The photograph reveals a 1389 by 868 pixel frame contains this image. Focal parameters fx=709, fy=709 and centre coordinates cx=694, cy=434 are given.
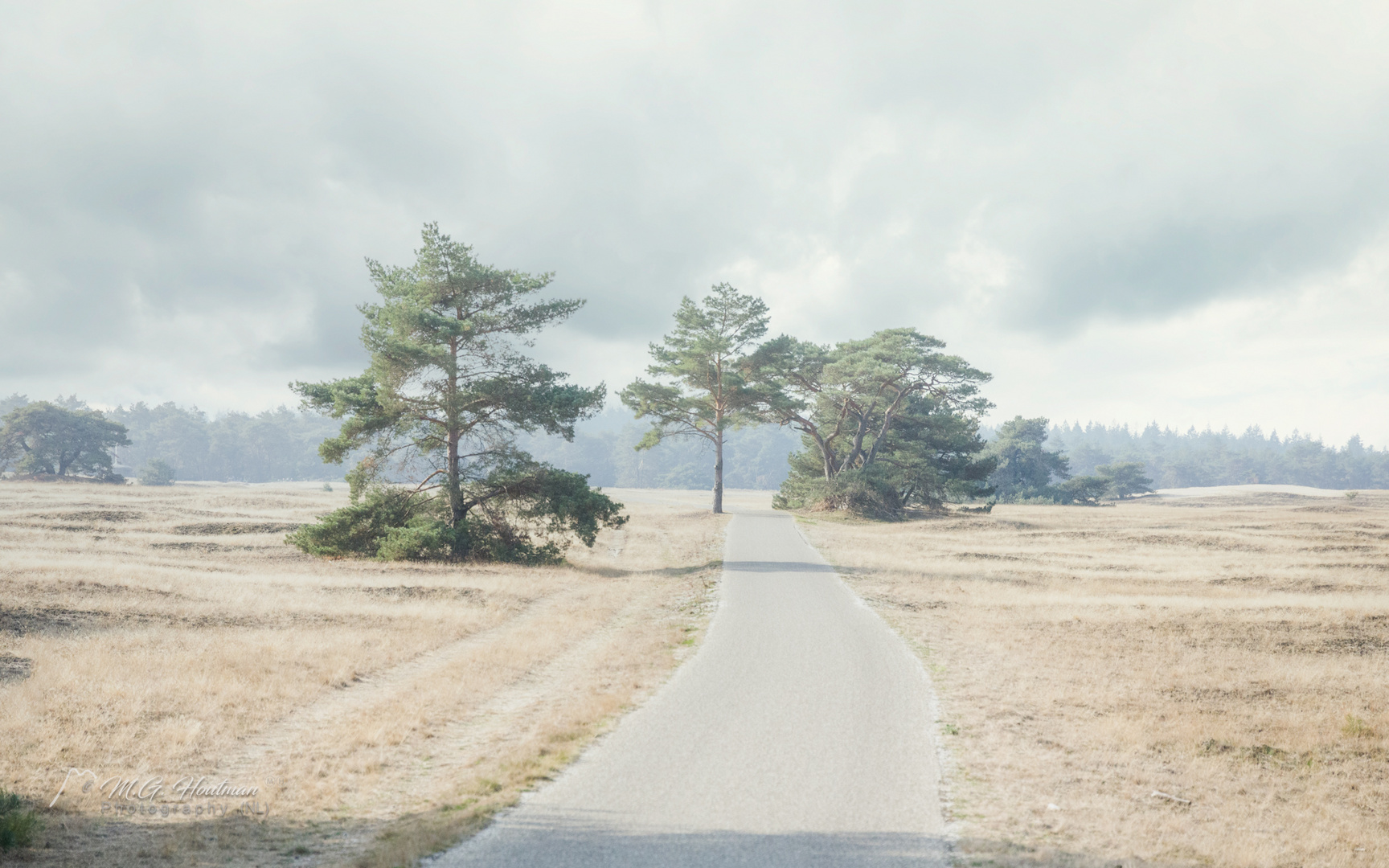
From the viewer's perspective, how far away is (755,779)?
7.19 metres

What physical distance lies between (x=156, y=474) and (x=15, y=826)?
360 ft

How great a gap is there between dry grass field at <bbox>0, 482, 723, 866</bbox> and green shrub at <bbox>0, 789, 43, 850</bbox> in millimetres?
195

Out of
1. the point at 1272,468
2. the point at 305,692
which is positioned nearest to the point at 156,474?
the point at 305,692

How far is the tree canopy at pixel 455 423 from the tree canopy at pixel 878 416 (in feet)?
79.9

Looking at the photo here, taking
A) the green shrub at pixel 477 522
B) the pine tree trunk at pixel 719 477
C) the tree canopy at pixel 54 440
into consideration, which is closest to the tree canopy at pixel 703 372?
the pine tree trunk at pixel 719 477

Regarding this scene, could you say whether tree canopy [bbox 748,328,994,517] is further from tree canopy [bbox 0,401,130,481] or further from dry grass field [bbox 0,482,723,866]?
tree canopy [bbox 0,401,130,481]

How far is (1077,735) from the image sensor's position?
9.15 m

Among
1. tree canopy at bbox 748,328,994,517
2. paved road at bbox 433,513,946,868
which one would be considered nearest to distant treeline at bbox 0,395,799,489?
tree canopy at bbox 748,328,994,517

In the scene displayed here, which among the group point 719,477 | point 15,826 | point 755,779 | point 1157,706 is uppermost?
point 719,477

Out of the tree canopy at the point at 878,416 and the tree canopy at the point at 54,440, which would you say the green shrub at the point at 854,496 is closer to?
the tree canopy at the point at 878,416

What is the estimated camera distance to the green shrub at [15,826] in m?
5.57

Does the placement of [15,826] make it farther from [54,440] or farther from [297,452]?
[297,452]

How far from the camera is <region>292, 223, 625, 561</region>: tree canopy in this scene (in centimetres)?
2555

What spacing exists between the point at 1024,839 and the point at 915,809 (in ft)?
3.07
